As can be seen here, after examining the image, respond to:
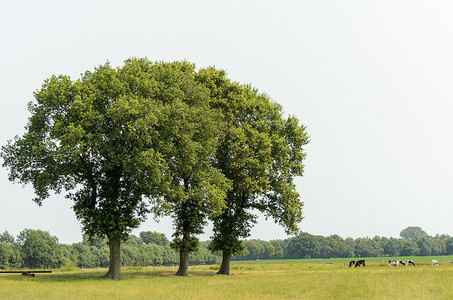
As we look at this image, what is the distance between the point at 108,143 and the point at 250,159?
60.1 feet

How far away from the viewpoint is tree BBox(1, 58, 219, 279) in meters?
44.4

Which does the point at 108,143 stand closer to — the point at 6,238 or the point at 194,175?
the point at 194,175

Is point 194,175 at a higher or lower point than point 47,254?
higher

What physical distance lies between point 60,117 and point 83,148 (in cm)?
560

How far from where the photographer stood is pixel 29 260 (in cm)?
14662

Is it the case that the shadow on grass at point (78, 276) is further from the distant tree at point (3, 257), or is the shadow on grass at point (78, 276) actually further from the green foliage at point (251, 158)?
the distant tree at point (3, 257)

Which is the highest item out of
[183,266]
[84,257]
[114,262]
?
[114,262]

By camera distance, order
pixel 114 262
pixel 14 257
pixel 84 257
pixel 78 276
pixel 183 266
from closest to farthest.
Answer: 1. pixel 114 262
2. pixel 78 276
3. pixel 183 266
4. pixel 14 257
5. pixel 84 257

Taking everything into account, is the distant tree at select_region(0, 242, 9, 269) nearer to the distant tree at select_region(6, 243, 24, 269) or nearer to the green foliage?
the distant tree at select_region(6, 243, 24, 269)

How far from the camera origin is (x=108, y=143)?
45.2m

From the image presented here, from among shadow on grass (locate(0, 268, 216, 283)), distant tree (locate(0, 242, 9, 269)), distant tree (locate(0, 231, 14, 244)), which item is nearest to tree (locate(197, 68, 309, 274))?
Result: shadow on grass (locate(0, 268, 216, 283))

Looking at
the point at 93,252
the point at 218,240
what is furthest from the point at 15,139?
the point at 93,252

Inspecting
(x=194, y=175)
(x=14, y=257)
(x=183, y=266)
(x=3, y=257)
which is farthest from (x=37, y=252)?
(x=194, y=175)

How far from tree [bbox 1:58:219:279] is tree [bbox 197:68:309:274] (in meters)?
8.89
